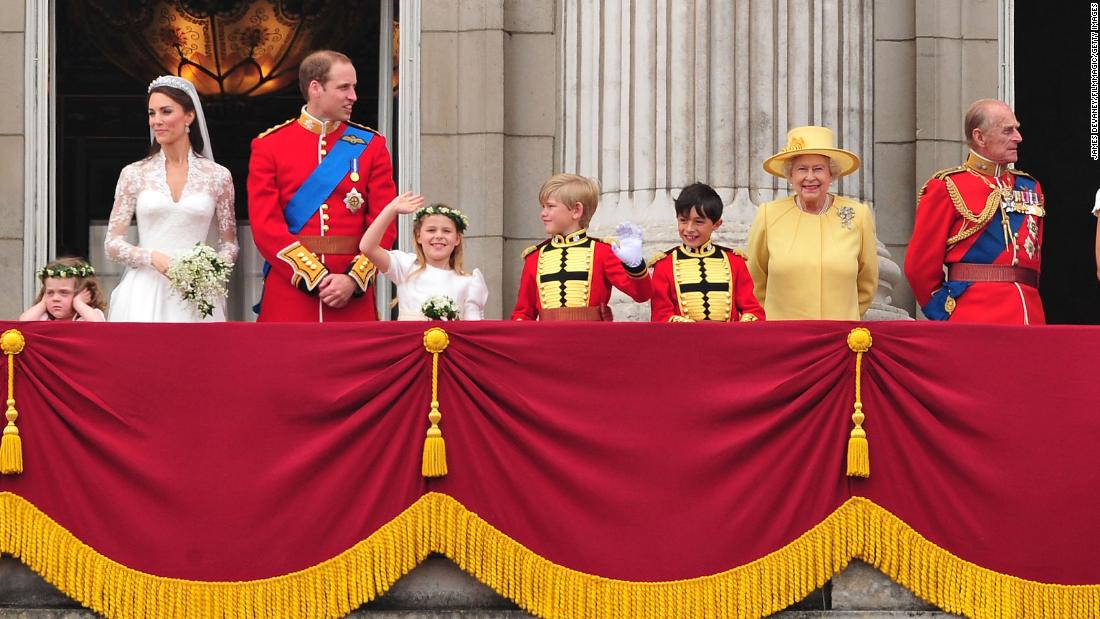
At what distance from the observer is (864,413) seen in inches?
332

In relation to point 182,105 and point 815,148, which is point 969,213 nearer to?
point 815,148

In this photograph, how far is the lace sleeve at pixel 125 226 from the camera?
367 inches

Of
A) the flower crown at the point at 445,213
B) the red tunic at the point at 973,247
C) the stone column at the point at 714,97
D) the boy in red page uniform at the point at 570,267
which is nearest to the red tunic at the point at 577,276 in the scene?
the boy in red page uniform at the point at 570,267

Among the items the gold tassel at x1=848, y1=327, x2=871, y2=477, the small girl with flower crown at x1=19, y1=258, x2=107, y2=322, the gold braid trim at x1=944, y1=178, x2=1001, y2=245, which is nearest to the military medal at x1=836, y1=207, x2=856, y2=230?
the gold braid trim at x1=944, y1=178, x2=1001, y2=245

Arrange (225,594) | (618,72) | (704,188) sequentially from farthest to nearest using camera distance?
(618,72) < (704,188) < (225,594)

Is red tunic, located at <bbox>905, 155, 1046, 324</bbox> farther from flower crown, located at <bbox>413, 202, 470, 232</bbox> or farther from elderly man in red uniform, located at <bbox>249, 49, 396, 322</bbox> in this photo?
elderly man in red uniform, located at <bbox>249, 49, 396, 322</bbox>

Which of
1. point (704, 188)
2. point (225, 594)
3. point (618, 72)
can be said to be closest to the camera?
point (225, 594)

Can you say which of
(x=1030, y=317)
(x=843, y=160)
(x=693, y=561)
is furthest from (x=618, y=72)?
(x=693, y=561)

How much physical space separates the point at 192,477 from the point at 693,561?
1.96 metres

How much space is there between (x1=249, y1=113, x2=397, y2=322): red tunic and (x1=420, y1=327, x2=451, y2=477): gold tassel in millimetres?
1060

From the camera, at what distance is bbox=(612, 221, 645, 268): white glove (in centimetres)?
889

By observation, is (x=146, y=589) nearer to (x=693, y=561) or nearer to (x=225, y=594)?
(x=225, y=594)

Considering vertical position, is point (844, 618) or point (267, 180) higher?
point (267, 180)

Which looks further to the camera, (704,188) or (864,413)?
(704,188)
